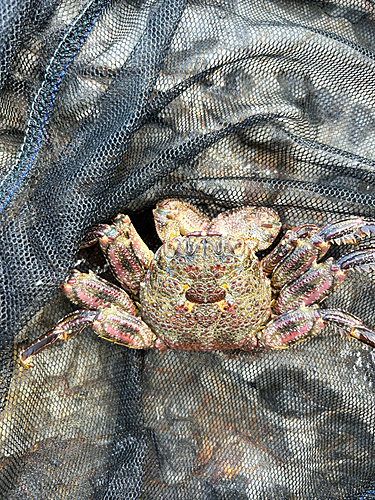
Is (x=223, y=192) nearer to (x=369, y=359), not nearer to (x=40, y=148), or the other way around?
(x=40, y=148)

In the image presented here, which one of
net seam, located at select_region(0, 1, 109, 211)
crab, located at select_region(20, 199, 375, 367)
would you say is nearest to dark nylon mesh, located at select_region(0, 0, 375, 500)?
net seam, located at select_region(0, 1, 109, 211)

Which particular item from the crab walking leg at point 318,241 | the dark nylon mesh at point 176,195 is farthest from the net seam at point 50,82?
the crab walking leg at point 318,241

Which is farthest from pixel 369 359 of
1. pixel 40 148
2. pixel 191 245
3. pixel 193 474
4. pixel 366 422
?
pixel 40 148

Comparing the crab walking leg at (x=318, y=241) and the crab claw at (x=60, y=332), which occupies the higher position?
the crab walking leg at (x=318, y=241)

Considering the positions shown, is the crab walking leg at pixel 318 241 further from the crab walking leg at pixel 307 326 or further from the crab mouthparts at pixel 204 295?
the crab mouthparts at pixel 204 295

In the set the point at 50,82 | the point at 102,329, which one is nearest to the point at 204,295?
the point at 102,329

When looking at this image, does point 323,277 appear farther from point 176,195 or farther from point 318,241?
point 176,195

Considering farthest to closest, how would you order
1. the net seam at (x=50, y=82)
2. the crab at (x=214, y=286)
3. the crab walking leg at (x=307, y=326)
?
the crab walking leg at (x=307, y=326)
the crab at (x=214, y=286)
the net seam at (x=50, y=82)
